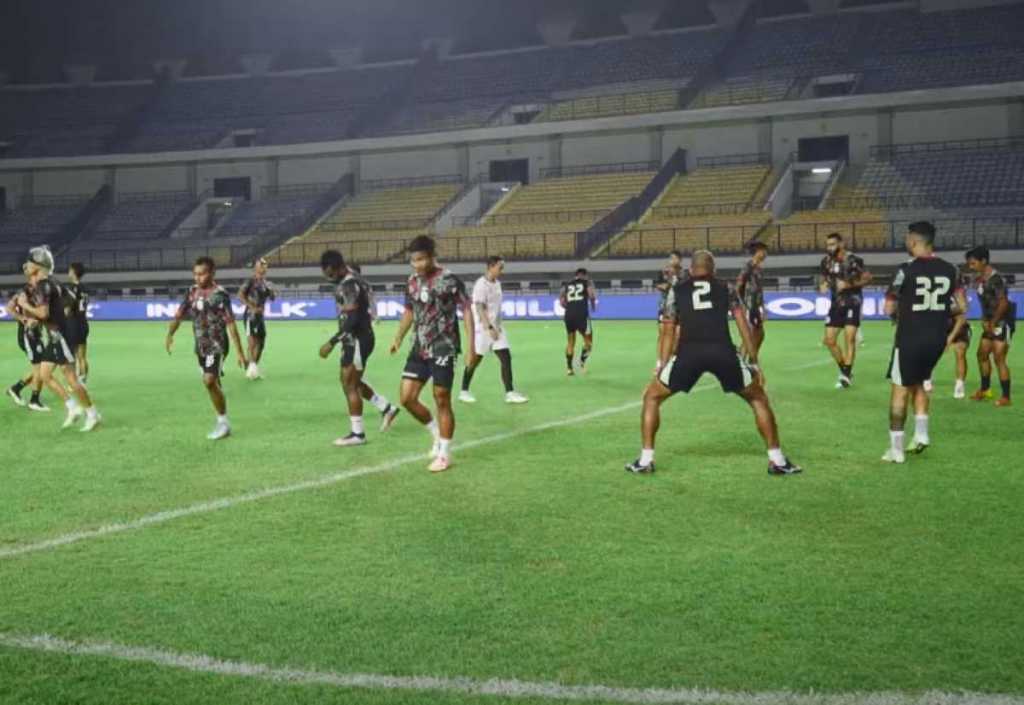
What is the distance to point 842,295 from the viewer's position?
1630cm

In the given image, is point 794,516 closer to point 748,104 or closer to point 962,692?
point 962,692

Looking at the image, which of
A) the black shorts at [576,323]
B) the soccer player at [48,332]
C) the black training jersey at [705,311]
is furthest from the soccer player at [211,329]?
the black shorts at [576,323]

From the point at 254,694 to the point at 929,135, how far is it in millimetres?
48167

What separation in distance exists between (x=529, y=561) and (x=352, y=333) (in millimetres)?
5623

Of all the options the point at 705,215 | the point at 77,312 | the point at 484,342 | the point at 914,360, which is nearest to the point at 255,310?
the point at 77,312

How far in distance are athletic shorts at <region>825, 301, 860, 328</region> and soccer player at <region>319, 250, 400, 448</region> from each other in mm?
8016

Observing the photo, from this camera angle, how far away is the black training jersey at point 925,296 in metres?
9.43

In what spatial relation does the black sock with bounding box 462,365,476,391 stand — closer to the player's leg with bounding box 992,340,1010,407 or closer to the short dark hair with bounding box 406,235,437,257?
the short dark hair with bounding box 406,235,437,257

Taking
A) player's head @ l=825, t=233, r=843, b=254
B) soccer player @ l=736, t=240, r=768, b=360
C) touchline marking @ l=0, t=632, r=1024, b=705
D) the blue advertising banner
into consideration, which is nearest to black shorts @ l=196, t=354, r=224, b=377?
touchline marking @ l=0, t=632, r=1024, b=705

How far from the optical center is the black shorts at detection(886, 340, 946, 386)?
31.4 feet

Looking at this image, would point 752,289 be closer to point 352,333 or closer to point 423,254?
point 352,333

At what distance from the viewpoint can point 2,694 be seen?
439 cm

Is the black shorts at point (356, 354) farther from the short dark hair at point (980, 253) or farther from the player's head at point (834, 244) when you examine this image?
the player's head at point (834, 244)

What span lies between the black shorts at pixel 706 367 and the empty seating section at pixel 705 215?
34280 mm
